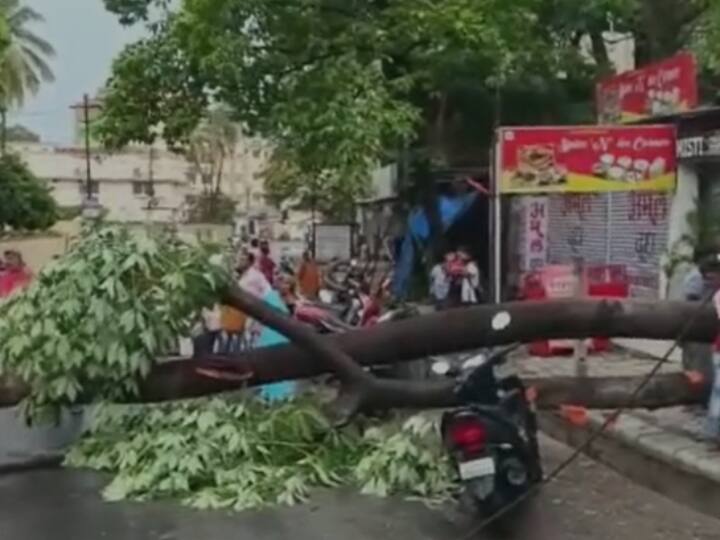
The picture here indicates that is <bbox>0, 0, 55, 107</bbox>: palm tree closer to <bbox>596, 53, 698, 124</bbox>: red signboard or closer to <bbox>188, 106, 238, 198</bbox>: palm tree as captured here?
<bbox>188, 106, 238, 198</bbox>: palm tree

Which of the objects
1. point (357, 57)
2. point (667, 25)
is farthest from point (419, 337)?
point (667, 25)

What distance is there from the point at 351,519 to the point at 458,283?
16.8 meters

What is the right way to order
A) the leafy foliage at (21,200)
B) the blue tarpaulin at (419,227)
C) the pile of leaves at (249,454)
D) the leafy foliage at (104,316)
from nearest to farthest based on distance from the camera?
the pile of leaves at (249,454)
the leafy foliage at (104,316)
the blue tarpaulin at (419,227)
the leafy foliage at (21,200)

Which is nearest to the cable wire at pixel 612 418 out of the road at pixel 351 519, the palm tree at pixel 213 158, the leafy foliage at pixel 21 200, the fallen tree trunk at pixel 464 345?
the fallen tree trunk at pixel 464 345

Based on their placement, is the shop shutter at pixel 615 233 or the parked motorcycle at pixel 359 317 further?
the shop shutter at pixel 615 233

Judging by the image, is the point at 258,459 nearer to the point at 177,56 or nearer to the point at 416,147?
the point at 177,56

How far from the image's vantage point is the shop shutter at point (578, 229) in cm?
2261

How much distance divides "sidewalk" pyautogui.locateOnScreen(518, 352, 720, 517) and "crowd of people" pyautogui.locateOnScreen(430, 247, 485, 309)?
12.6 m

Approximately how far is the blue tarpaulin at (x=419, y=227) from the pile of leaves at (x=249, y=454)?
1914 centimetres

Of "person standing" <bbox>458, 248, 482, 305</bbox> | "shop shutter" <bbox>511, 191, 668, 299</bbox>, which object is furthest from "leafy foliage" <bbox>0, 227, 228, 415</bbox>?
"person standing" <bbox>458, 248, 482, 305</bbox>

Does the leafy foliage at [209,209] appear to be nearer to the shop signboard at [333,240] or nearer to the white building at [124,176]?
the white building at [124,176]

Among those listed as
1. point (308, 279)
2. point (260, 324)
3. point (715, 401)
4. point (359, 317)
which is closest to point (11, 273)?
point (359, 317)

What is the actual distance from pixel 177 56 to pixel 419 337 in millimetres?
14940

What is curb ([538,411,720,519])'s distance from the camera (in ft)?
31.2
